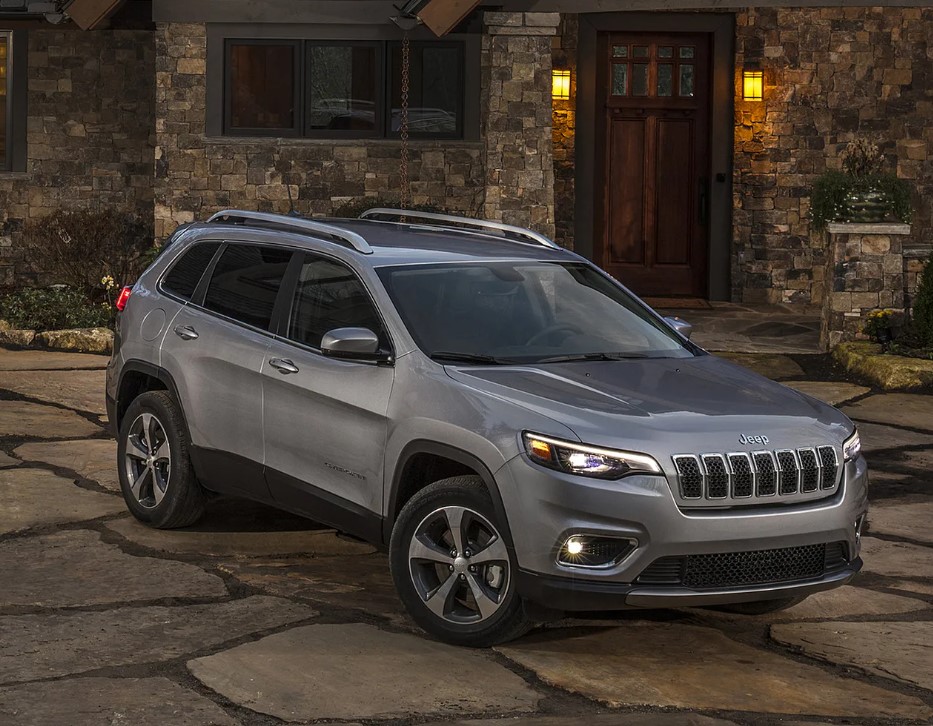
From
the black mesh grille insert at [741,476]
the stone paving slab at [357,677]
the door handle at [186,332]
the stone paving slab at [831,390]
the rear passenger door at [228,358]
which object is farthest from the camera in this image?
the stone paving slab at [831,390]

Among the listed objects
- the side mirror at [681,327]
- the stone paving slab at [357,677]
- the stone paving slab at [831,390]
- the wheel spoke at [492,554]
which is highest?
the side mirror at [681,327]

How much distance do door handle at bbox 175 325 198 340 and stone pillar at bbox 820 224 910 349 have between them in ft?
27.3

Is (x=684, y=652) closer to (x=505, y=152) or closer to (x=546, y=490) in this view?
(x=546, y=490)

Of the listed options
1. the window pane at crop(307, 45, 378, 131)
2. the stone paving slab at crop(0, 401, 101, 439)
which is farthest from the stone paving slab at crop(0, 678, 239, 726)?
the window pane at crop(307, 45, 378, 131)

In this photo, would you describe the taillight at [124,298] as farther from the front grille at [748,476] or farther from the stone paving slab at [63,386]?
the front grille at [748,476]

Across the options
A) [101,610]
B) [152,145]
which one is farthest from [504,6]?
[101,610]

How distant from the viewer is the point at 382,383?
658 centimetres

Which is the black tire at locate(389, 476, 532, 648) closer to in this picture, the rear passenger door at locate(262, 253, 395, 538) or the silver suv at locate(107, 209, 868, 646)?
the silver suv at locate(107, 209, 868, 646)

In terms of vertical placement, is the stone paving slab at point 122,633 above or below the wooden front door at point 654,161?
below

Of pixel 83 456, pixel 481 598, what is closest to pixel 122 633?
pixel 481 598

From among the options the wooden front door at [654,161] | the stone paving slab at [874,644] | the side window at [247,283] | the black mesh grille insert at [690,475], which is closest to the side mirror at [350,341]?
the side window at [247,283]

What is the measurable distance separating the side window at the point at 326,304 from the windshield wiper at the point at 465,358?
37cm

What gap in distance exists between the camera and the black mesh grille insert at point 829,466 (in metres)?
6.05

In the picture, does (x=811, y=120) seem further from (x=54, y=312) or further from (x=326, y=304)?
(x=326, y=304)
